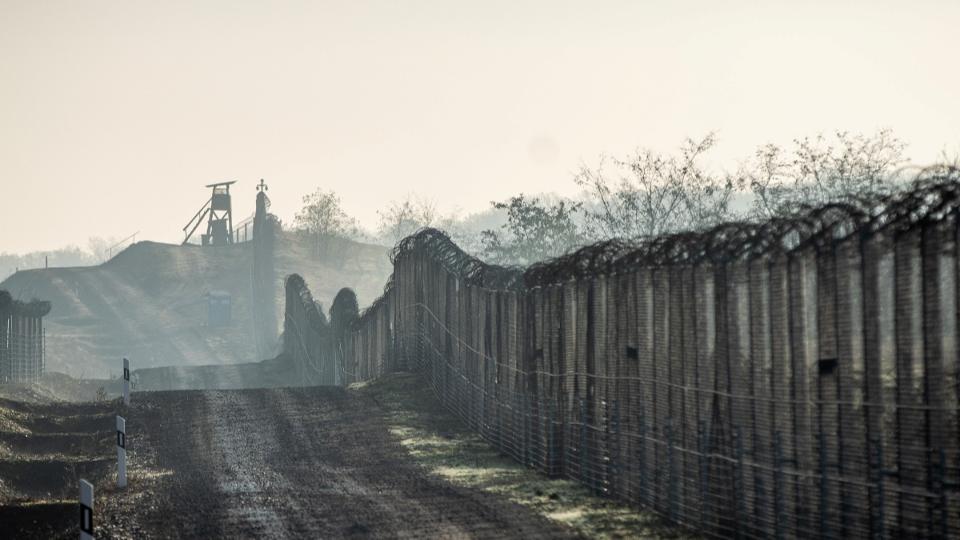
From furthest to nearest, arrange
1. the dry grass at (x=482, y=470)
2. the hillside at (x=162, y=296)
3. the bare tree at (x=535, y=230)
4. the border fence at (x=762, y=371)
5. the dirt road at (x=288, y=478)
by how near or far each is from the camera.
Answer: the hillside at (x=162, y=296)
the bare tree at (x=535, y=230)
the dirt road at (x=288, y=478)
the dry grass at (x=482, y=470)
the border fence at (x=762, y=371)

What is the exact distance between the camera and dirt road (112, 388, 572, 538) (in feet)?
43.8

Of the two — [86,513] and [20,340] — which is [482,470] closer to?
[86,513]

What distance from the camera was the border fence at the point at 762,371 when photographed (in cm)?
968

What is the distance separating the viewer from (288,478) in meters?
16.6

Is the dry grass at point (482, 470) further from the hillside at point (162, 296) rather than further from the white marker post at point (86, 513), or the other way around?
the hillside at point (162, 296)

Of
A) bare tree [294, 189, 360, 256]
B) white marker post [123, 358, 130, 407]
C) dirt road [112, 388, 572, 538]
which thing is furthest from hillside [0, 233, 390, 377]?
dirt road [112, 388, 572, 538]

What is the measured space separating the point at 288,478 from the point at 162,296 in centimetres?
8958

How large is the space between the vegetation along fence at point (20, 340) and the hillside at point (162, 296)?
1202 inches

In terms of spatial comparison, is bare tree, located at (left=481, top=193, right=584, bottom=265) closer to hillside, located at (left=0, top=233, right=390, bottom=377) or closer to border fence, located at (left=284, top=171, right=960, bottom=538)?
hillside, located at (left=0, top=233, right=390, bottom=377)

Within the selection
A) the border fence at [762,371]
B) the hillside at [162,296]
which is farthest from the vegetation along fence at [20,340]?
the border fence at [762,371]

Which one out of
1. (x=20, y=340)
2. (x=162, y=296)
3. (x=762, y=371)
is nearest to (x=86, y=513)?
(x=762, y=371)

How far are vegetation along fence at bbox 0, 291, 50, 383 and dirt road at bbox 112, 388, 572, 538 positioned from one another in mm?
24347

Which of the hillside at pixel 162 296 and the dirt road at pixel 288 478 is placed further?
the hillside at pixel 162 296

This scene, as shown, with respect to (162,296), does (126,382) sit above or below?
below
